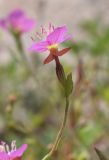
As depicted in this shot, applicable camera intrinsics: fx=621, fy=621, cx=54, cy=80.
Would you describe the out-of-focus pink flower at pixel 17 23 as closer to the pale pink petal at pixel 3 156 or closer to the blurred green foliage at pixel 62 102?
the blurred green foliage at pixel 62 102

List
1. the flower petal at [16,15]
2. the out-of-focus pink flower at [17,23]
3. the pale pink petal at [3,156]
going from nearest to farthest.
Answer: the pale pink petal at [3,156] → the out-of-focus pink flower at [17,23] → the flower petal at [16,15]

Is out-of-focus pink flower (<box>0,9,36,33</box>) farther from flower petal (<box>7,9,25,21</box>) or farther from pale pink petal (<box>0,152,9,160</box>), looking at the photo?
pale pink petal (<box>0,152,9,160</box>)

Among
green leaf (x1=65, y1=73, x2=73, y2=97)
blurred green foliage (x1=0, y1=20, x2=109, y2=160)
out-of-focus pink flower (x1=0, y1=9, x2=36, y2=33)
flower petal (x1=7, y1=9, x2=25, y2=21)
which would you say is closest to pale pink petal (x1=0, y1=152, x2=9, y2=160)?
green leaf (x1=65, y1=73, x2=73, y2=97)

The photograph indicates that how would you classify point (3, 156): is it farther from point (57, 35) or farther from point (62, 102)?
point (62, 102)

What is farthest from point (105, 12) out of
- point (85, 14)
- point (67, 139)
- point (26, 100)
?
point (67, 139)

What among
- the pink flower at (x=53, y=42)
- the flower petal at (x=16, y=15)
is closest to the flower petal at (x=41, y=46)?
the pink flower at (x=53, y=42)

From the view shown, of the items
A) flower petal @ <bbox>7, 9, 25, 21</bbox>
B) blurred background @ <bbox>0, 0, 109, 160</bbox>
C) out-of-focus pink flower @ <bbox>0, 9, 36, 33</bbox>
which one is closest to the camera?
blurred background @ <bbox>0, 0, 109, 160</bbox>

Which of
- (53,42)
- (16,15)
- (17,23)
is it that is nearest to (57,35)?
(53,42)
